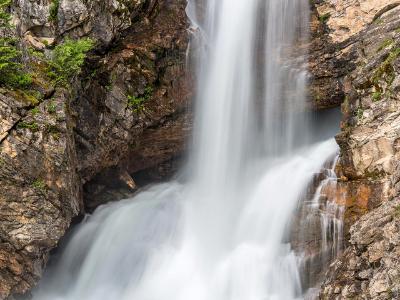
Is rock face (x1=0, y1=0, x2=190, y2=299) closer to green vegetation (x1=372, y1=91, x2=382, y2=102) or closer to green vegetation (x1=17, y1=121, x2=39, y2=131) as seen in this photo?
green vegetation (x1=17, y1=121, x2=39, y2=131)

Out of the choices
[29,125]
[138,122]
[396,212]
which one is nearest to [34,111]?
[29,125]

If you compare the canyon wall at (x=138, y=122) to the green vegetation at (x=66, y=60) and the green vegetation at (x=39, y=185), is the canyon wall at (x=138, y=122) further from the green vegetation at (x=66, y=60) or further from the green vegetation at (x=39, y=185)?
the green vegetation at (x=66, y=60)

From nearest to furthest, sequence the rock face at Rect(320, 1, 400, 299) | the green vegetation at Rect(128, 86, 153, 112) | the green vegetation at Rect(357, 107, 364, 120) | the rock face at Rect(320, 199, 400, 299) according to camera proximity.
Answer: the rock face at Rect(320, 199, 400, 299)
the rock face at Rect(320, 1, 400, 299)
the green vegetation at Rect(357, 107, 364, 120)
the green vegetation at Rect(128, 86, 153, 112)

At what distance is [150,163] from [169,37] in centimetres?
543

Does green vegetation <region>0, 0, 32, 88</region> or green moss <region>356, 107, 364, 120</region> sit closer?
green vegetation <region>0, 0, 32, 88</region>

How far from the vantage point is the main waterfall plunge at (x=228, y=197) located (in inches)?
498

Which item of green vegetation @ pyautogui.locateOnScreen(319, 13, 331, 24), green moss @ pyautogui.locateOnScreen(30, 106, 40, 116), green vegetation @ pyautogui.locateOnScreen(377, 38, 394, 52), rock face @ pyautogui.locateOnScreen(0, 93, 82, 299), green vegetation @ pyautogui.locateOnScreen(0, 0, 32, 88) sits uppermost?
green vegetation @ pyautogui.locateOnScreen(319, 13, 331, 24)

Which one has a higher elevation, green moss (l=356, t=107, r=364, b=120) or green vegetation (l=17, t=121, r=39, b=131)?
green vegetation (l=17, t=121, r=39, b=131)

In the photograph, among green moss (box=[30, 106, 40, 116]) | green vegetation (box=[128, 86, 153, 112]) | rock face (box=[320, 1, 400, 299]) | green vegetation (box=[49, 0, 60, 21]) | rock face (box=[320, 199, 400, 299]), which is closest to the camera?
rock face (box=[320, 199, 400, 299])

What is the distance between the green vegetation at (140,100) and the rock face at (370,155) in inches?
291

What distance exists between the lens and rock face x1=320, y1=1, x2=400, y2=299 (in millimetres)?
9508

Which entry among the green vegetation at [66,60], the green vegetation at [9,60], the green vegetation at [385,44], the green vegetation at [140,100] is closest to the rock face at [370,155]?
the green vegetation at [385,44]

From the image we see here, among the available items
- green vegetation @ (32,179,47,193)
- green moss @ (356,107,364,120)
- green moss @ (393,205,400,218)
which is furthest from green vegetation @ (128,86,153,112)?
green moss @ (393,205,400,218)

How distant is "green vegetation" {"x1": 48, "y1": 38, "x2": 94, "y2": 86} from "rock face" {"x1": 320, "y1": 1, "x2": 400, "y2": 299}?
8708 mm
